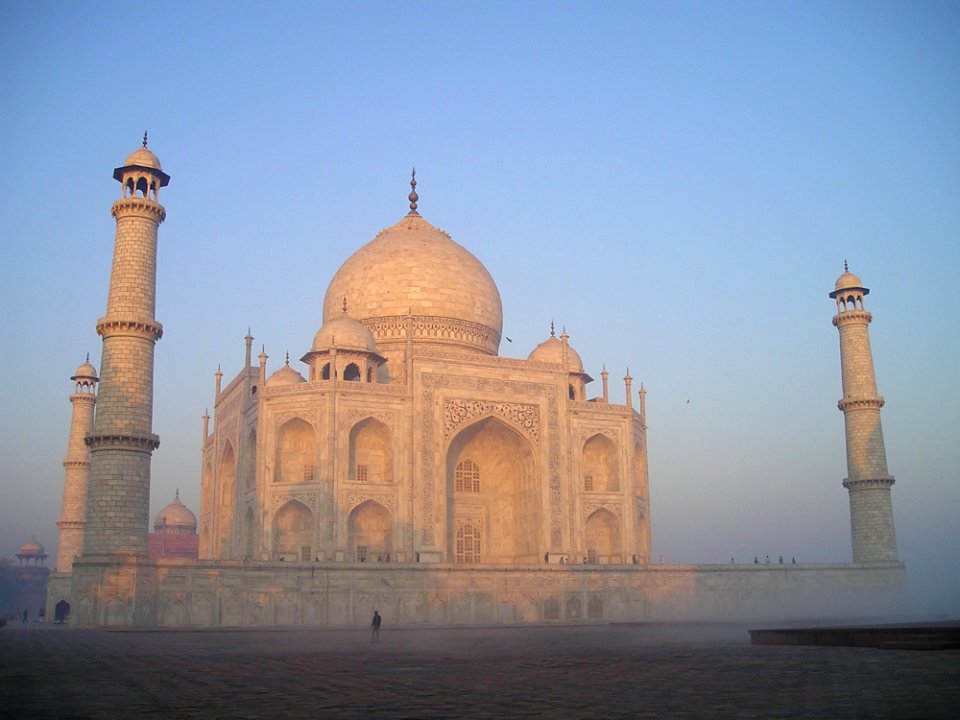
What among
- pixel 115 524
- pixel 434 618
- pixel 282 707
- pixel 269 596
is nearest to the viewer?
pixel 282 707

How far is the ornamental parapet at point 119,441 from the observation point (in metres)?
22.4

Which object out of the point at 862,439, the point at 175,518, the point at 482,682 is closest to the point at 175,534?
the point at 175,518

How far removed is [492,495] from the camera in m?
33.8

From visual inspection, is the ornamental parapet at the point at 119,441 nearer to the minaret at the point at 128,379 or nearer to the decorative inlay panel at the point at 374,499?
the minaret at the point at 128,379

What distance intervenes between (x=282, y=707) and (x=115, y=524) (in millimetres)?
16664

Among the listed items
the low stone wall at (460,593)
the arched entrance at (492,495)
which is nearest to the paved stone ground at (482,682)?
the low stone wall at (460,593)

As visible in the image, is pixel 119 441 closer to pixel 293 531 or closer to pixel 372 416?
pixel 293 531

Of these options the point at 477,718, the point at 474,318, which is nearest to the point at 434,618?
the point at 474,318

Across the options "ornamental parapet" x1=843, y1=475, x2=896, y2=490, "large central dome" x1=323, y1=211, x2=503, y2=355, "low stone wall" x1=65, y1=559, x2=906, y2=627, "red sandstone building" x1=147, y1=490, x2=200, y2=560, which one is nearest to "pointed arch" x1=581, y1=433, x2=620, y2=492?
"low stone wall" x1=65, y1=559, x2=906, y2=627

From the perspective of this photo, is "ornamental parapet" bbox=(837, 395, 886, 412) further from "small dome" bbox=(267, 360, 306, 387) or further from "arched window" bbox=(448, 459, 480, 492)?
"small dome" bbox=(267, 360, 306, 387)

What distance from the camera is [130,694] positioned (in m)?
7.74

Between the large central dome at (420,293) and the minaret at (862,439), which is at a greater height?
the large central dome at (420,293)

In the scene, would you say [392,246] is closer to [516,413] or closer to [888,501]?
[516,413]

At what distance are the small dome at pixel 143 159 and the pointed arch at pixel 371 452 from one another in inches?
379
